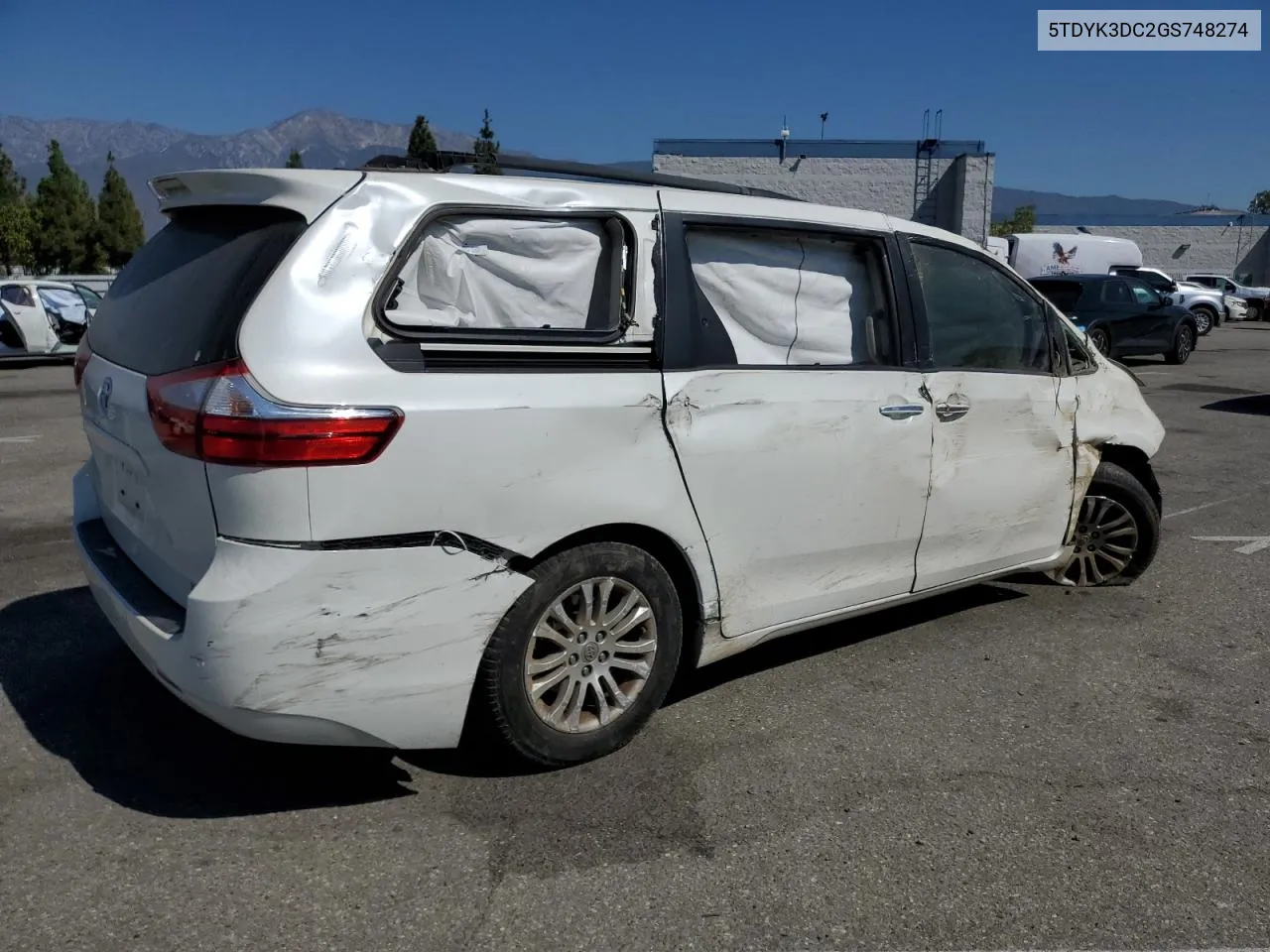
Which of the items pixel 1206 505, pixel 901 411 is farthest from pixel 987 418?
pixel 1206 505

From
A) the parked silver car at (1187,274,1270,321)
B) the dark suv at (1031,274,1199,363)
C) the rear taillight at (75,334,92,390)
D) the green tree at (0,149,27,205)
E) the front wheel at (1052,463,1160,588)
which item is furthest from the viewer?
the green tree at (0,149,27,205)

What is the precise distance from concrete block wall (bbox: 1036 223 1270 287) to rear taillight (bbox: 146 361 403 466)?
5896 centimetres

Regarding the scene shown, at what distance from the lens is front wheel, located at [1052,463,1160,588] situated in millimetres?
5281

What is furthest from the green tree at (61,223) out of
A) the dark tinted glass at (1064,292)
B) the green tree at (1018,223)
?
the green tree at (1018,223)

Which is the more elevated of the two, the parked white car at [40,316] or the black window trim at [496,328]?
the black window trim at [496,328]

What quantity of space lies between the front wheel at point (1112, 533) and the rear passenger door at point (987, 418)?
0.39 metres

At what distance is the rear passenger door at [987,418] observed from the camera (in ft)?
14.2

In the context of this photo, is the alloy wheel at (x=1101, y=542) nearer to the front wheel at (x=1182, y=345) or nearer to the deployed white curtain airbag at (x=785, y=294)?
the deployed white curtain airbag at (x=785, y=294)

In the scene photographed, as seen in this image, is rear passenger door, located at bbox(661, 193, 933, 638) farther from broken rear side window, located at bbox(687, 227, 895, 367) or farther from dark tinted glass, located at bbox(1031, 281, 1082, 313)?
dark tinted glass, located at bbox(1031, 281, 1082, 313)

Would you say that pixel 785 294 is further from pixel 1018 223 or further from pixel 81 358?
pixel 1018 223

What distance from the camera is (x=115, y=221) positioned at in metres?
53.8

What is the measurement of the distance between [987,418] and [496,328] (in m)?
2.24

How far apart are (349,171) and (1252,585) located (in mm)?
5068

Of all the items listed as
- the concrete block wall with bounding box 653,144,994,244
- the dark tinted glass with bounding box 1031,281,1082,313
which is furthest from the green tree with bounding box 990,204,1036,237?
the dark tinted glass with bounding box 1031,281,1082,313
